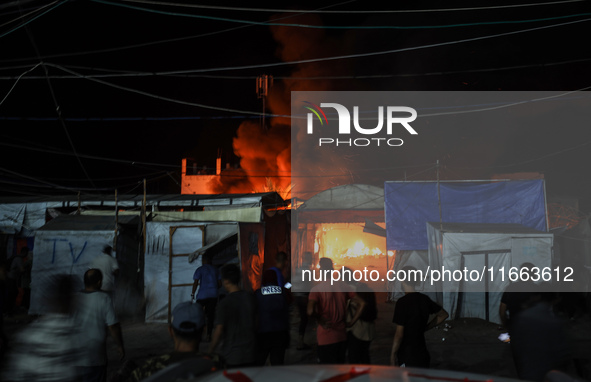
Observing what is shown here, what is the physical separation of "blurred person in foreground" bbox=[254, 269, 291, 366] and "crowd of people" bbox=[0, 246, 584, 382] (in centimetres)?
1

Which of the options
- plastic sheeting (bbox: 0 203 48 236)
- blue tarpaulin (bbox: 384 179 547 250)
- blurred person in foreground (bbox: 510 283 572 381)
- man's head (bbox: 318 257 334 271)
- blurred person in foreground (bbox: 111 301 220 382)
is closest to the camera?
blurred person in foreground (bbox: 111 301 220 382)

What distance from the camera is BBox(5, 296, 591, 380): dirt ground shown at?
26.6ft

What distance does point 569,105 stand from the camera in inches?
1163

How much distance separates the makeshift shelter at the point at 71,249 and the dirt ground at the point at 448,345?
1.34m

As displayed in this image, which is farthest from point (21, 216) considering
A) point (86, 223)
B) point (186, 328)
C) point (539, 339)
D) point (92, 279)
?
point (539, 339)

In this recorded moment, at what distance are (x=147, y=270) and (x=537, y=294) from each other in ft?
35.0

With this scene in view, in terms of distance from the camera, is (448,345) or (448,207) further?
(448,207)

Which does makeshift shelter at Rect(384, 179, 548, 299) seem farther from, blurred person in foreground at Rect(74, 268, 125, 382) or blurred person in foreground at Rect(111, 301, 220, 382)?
blurred person in foreground at Rect(111, 301, 220, 382)

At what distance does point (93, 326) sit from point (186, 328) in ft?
4.48

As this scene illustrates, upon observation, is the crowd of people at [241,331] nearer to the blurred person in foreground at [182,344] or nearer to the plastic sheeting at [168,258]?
the blurred person in foreground at [182,344]

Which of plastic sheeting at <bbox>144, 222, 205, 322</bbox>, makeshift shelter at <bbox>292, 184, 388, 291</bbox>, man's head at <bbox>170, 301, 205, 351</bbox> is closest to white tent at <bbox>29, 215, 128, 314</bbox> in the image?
plastic sheeting at <bbox>144, 222, 205, 322</bbox>

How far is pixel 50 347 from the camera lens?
3676mm

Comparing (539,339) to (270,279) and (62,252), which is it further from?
(62,252)

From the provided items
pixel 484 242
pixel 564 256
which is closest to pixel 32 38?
pixel 484 242
